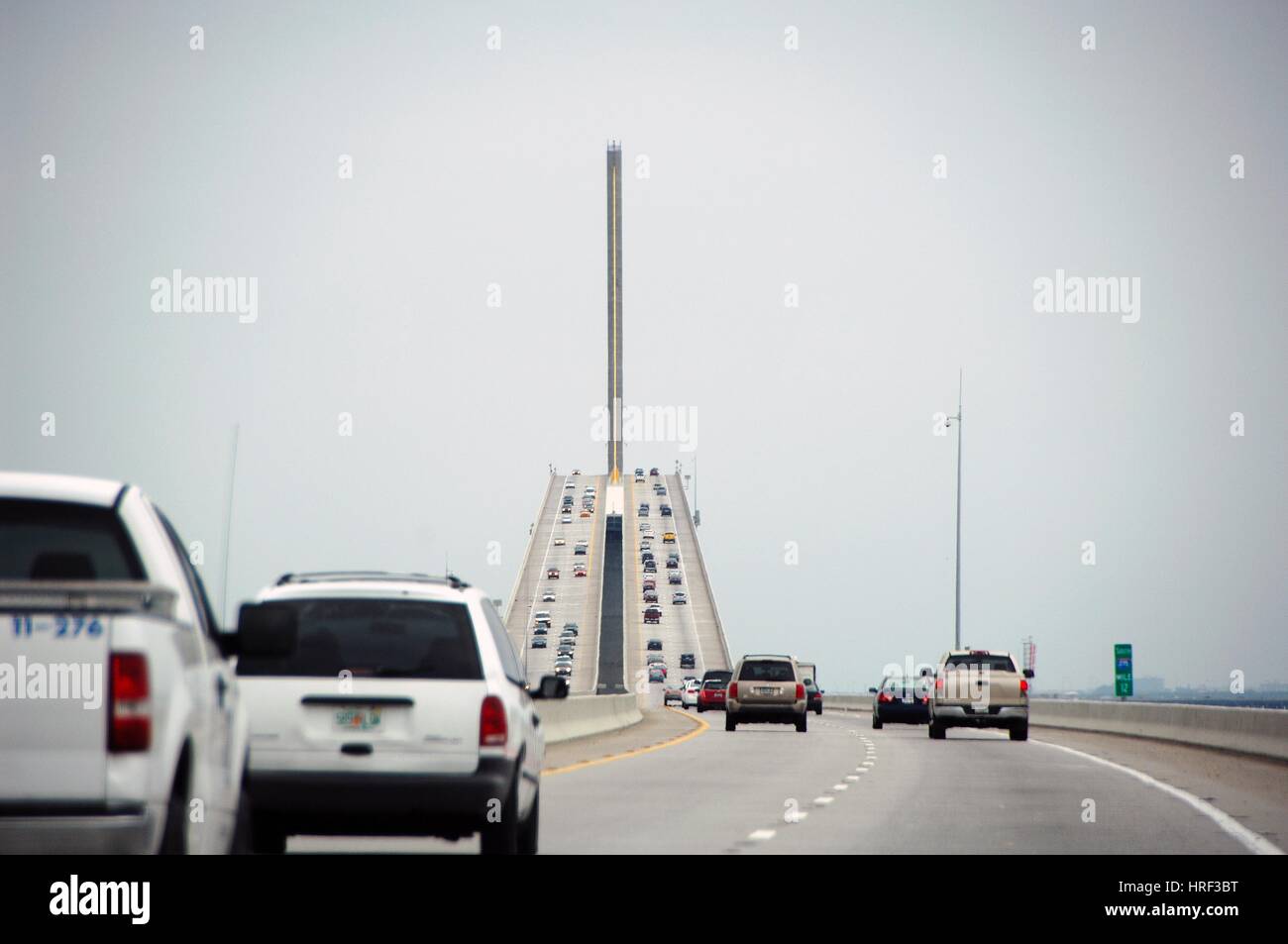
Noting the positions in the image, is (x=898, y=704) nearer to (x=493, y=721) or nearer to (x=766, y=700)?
(x=766, y=700)

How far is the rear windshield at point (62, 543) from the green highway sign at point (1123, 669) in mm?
49954

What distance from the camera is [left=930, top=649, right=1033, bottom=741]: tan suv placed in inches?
1533

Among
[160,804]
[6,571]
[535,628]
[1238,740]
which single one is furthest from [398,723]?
[535,628]

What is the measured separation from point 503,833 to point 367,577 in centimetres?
181

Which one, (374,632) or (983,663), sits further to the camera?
(983,663)

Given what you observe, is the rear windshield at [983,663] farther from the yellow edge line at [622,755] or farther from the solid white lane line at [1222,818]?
the solid white lane line at [1222,818]

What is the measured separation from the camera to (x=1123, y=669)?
55.7 meters

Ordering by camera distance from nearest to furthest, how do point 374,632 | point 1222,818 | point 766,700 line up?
point 374,632, point 1222,818, point 766,700

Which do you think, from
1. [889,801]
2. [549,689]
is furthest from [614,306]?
[549,689]

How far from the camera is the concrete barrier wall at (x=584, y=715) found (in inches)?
1329

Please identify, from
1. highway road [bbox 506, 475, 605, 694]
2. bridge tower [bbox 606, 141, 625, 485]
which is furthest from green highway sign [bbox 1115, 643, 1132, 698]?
bridge tower [bbox 606, 141, 625, 485]

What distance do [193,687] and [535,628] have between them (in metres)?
119
